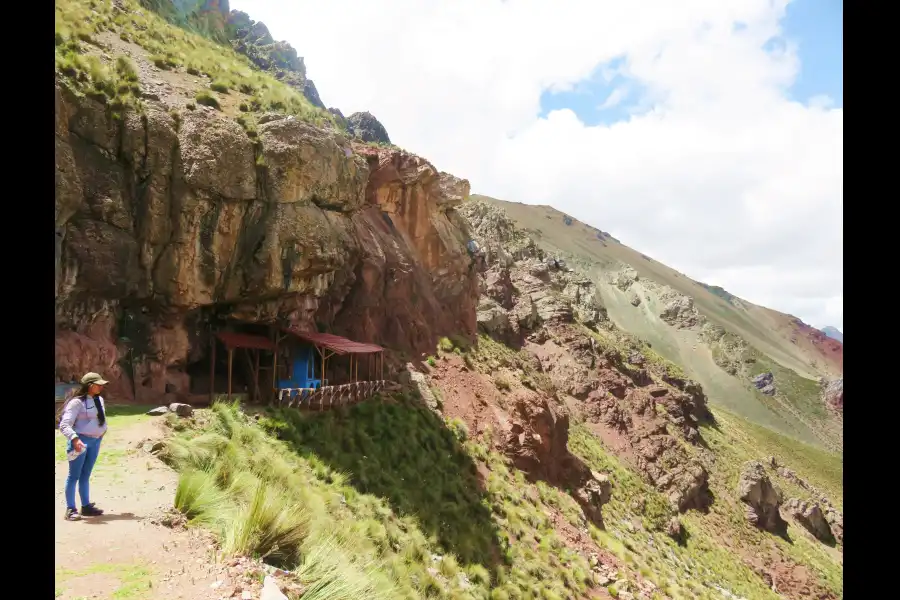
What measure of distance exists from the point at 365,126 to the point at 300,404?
6532cm

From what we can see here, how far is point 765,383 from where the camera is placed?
374 feet

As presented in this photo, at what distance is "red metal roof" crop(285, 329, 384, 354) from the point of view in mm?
22484

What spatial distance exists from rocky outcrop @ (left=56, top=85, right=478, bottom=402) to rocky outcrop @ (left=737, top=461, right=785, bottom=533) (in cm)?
3725

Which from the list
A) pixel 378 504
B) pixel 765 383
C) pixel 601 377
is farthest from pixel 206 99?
pixel 765 383

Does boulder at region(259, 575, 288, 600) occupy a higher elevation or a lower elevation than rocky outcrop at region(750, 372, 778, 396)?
higher

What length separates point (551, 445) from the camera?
97.4 ft

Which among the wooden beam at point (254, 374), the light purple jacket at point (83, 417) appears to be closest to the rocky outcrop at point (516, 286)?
the wooden beam at point (254, 374)

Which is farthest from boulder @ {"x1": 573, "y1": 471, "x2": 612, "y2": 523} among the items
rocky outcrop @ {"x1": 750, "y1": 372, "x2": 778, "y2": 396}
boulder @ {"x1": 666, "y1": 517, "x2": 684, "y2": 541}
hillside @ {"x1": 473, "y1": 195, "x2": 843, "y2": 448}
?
rocky outcrop @ {"x1": 750, "y1": 372, "x2": 778, "y2": 396}

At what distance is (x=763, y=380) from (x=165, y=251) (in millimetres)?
121547

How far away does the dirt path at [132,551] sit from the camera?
6137 millimetres

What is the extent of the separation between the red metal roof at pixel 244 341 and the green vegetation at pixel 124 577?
14.4 metres

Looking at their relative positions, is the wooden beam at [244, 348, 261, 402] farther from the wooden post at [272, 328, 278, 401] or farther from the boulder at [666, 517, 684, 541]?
the boulder at [666, 517, 684, 541]

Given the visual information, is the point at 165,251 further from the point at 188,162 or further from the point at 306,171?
the point at 306,171
